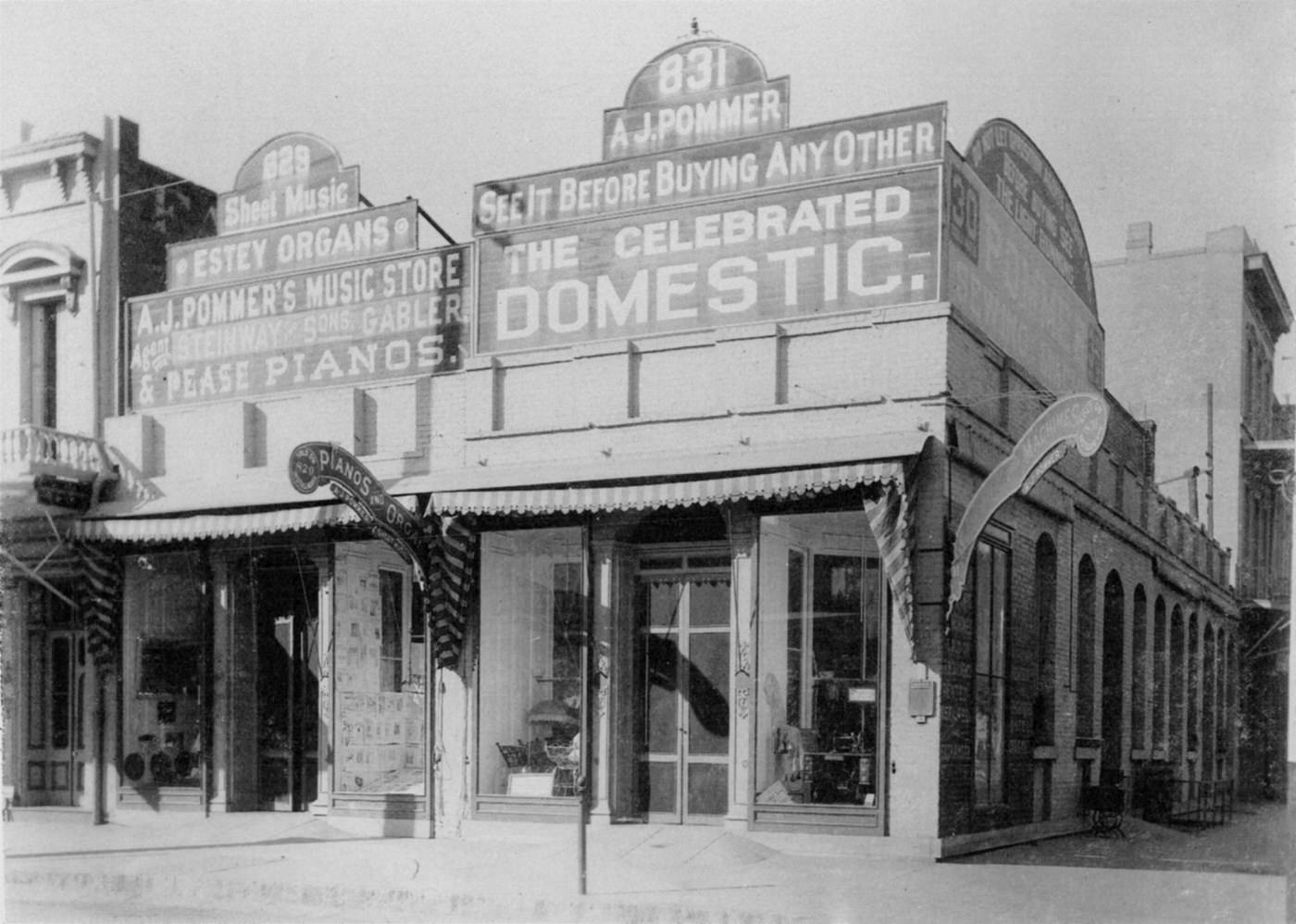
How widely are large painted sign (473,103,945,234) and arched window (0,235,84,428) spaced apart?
21.7 ft

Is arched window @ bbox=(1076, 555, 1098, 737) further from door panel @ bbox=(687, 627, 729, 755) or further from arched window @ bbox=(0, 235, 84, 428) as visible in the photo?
arched window @ bbox=(0, 235, 84, 428)

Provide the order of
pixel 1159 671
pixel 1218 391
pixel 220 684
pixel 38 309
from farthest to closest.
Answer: pixel 1218 391 < pixel 1159 671 < pixel 38 309 < pixel 220 684

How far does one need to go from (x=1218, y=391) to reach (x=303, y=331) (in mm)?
16327

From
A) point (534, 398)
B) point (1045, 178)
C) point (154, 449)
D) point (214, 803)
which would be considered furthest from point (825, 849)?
point (154, 449)

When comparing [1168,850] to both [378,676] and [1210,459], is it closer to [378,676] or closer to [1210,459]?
[378,676]

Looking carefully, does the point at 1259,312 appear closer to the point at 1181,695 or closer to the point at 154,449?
the point at 1181,695

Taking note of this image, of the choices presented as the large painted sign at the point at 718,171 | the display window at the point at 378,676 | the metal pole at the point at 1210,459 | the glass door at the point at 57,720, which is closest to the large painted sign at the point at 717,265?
the large painted sign at the point at 718,171

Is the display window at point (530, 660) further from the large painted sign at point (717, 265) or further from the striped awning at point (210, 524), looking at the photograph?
the large painted sign at point (717, 265)

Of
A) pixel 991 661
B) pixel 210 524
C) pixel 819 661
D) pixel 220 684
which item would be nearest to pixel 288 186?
pixel 210 524

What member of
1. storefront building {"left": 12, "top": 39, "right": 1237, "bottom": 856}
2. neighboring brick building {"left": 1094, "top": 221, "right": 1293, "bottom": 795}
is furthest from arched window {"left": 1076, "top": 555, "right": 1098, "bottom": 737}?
neighboring brick building {"left": 1094, "top": 221, "right": 1293, "bottom": 795}

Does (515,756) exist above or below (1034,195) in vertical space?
below

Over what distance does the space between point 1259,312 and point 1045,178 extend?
9939 mm

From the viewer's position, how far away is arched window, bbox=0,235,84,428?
60.7ft

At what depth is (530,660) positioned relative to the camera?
49.0 ft
